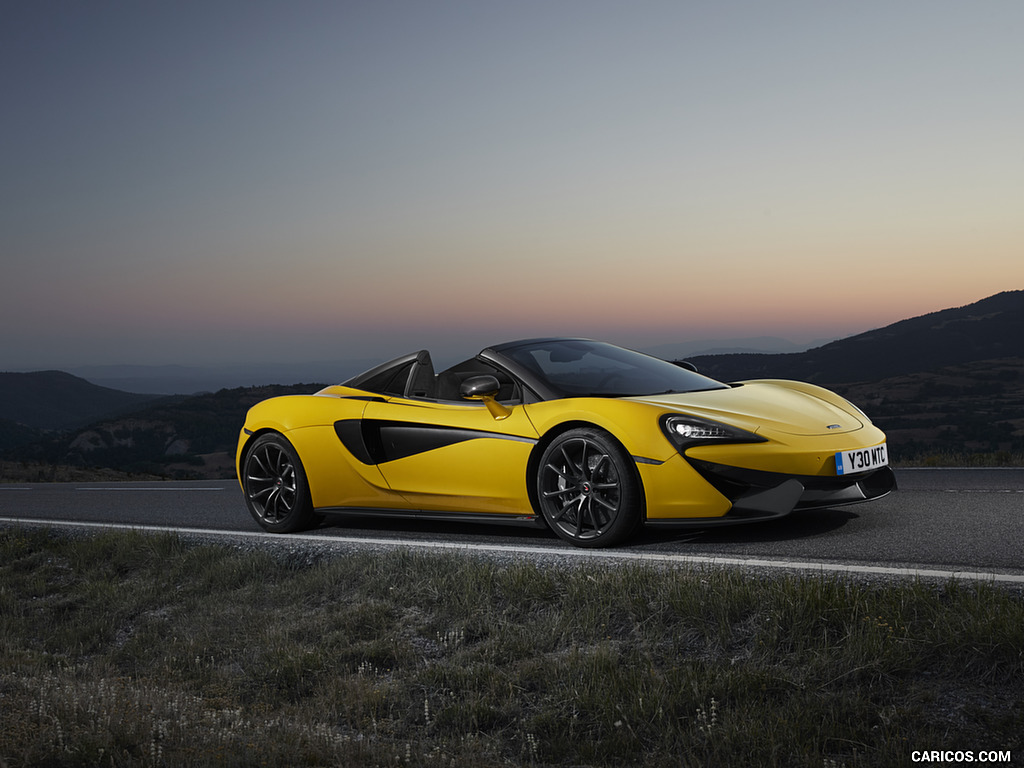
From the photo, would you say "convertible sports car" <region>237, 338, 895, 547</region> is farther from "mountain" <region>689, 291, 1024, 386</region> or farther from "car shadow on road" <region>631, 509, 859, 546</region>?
"mountain" <region>689, 291, 1024, 386</region>

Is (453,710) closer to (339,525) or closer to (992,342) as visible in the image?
(339,525)

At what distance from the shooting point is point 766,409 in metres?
5.95

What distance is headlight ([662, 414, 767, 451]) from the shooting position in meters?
5.40

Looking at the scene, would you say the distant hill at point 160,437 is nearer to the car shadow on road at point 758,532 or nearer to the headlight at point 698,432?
the car shadow on road at point 758,532

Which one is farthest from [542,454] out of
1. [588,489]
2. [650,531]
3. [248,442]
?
[248,442]

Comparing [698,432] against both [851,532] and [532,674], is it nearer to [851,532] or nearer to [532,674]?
[851,532]

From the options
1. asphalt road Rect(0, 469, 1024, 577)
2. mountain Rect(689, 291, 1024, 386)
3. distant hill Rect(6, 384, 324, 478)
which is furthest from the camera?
mountain Rect(689, 291, 1024, 386)

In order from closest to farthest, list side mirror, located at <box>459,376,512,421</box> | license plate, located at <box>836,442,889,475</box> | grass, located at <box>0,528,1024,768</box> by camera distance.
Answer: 1. grass, located at <box>0,528,1024,768</box>
2. license plate, located at <box>836,442,889,475</box>
3. side mirror, located at <box>459,376,512,421</box>

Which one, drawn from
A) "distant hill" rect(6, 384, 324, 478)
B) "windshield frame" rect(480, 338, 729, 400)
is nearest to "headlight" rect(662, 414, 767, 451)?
"windshield frame" rect(480, 338, 729, 400)

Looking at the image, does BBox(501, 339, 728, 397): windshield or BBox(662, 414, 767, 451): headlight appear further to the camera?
BBox(501, 339, 728, 397): windshield

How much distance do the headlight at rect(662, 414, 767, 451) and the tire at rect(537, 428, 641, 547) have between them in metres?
0.32

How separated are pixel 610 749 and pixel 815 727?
793 mm

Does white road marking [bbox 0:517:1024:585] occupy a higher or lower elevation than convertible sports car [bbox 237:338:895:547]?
lower

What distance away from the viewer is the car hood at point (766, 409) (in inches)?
220
